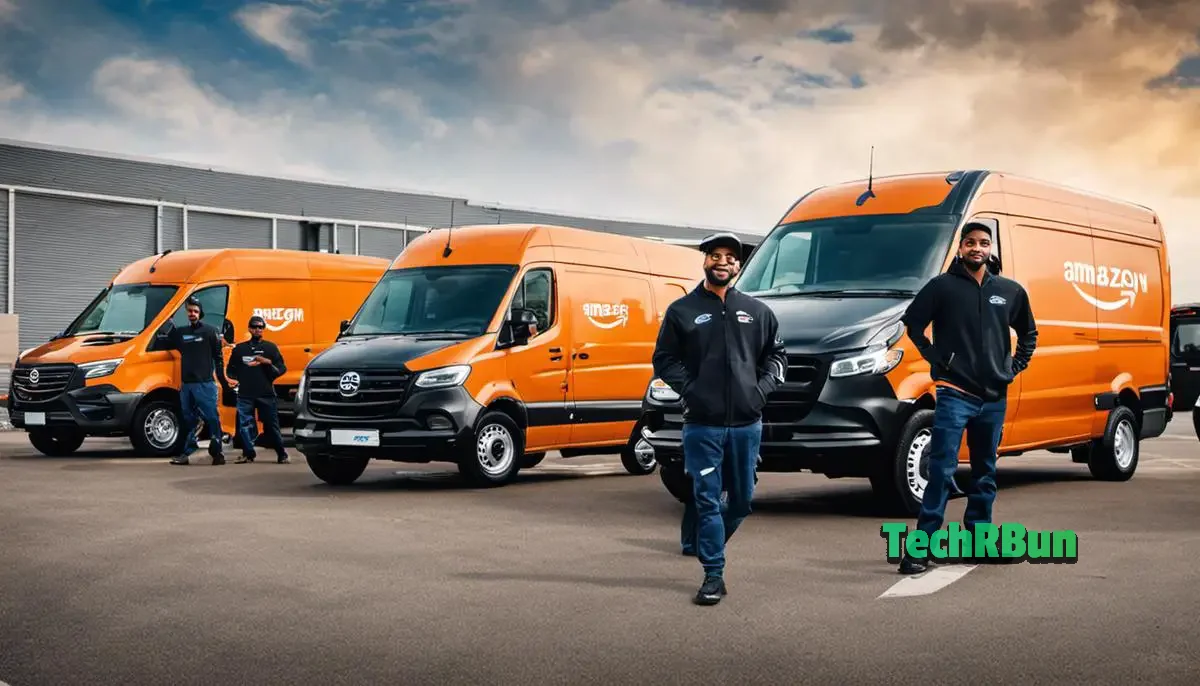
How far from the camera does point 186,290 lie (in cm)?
1919

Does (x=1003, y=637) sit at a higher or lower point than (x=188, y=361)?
lower

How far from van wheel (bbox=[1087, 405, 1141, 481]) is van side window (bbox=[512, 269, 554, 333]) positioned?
5.40m

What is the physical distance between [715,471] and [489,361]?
674cm

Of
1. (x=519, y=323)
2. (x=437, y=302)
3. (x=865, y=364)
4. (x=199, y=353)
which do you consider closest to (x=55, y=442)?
(x=199, y=353)

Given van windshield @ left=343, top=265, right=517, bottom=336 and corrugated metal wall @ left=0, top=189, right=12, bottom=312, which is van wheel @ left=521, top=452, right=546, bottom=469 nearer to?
van windshield @ left=343, top=265, right=517, bottom=336

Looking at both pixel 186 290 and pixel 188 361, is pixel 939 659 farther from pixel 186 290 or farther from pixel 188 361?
pixel 186 290

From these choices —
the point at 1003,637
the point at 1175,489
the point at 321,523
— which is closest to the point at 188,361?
the point at 321,523

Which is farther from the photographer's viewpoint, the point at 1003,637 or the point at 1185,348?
the point at 1185,348

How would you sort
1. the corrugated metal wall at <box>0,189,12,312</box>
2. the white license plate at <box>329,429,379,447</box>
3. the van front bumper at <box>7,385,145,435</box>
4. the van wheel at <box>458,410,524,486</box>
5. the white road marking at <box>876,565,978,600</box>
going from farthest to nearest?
the corrugated metal wall at <box>0,189,12,312</box>
the van front bumper at <box>7,385,145,435</box>
the van wheel at <box>458,410,524,486</box>
the white license plate at <box>329,429,379,447</box>
the white road marking at <box>876,565,978,600</box>

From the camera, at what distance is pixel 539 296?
14.9 m

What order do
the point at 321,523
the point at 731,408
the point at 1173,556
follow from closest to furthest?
the point at 731,408, the point at 1173,556, the point at 321,523

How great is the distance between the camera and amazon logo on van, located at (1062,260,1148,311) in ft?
44.0

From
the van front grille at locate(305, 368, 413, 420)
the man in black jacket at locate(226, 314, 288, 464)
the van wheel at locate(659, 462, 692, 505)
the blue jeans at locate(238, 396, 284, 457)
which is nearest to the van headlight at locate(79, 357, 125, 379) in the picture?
the man in black jacket at locate(226, 314, 288, 464)

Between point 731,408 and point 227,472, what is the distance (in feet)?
32.0
